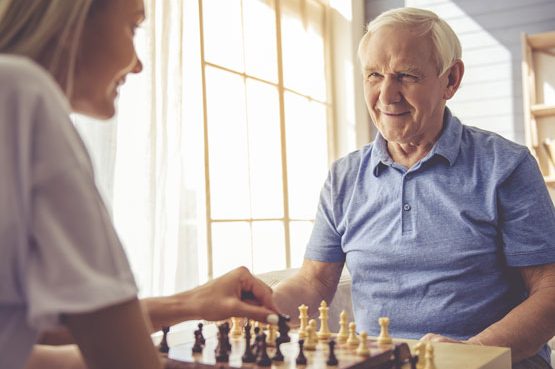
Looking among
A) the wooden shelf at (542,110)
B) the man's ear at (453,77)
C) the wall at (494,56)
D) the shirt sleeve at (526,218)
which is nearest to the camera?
the shirt sleeve at (526,218)

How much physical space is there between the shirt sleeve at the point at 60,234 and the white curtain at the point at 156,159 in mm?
1665

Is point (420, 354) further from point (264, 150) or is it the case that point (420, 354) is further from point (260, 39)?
point (260, 39)

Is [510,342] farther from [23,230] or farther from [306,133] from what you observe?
[306,133]

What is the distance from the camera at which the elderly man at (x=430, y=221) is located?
5.86 ft

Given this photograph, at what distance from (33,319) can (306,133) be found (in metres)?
3.65

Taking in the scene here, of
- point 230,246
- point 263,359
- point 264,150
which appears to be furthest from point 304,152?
point 263,359

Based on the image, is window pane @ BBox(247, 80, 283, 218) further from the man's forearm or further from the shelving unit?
the man's forearm

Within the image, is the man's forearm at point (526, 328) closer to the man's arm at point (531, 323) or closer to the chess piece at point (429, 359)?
the man's arm at point (531, 323)

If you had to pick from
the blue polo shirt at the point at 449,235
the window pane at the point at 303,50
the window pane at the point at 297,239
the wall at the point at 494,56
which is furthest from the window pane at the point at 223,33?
the wall at the point at 494,56

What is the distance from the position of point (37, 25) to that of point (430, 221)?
1414 mm

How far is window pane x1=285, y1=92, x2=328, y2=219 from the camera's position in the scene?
13.0 ft

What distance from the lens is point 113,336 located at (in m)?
0.66

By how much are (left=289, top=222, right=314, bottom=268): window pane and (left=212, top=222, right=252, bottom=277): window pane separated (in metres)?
0.56

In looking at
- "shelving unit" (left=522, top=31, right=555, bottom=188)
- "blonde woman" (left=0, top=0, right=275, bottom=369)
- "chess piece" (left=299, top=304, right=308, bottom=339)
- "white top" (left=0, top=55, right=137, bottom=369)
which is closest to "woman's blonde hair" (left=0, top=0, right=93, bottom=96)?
"blonde woman" (left=0, top=0, right=275, bottom=369)
